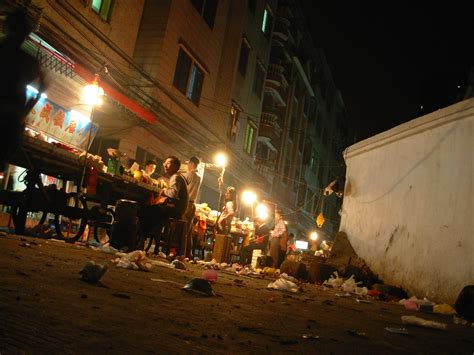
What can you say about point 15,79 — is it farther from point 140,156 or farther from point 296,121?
point 296,121

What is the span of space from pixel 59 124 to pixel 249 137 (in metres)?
14.6

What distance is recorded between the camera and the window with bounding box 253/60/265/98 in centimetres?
2400

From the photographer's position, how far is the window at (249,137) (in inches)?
922

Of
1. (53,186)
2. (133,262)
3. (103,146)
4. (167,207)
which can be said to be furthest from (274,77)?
(133,262)

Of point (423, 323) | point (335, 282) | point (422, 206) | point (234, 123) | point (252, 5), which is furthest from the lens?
point (252, 5)

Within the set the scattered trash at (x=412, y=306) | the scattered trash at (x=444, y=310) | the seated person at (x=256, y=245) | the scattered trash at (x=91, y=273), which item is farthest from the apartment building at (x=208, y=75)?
the scattered trash at (x=91, y=273)

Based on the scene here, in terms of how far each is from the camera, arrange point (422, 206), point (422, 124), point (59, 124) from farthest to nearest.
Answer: point (59, 124) < point (422, 124) < point (422, 206)

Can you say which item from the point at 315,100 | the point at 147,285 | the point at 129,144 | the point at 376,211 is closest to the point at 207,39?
the point at 129,144

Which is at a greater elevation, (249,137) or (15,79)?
(249,137)

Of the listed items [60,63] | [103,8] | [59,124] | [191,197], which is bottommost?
[191,197]

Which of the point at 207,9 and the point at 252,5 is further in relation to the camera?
the point at 252,5

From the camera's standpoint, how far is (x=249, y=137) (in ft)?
78.6

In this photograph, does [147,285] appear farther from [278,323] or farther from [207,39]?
[207,39]

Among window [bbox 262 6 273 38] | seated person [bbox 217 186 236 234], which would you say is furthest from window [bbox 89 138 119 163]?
window [bbox 262 6 273 38]
